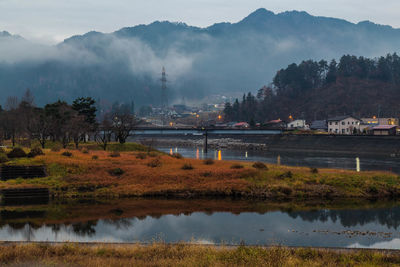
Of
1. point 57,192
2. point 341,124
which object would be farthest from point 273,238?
point 341,124

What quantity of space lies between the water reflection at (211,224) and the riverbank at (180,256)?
8.39 metres

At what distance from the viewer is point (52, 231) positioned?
3697cm

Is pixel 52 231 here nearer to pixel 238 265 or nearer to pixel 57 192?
pixel 57 192

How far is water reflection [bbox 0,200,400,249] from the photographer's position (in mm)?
34594

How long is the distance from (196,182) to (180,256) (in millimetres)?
33007

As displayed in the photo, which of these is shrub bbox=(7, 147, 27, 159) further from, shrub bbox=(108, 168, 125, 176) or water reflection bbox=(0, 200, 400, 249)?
water reflection bbox=(0, 200, 400, 249)

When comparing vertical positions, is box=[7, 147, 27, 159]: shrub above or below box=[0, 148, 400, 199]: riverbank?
above

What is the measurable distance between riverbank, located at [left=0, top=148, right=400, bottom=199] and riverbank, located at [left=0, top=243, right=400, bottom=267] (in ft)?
89.8

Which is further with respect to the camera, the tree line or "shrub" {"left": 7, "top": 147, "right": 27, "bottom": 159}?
the tree line

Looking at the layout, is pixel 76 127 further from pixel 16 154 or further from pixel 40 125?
pixel 16 154

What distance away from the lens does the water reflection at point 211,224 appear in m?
34.6

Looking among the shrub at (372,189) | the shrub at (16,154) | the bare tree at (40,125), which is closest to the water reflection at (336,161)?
the shrub at (372,189)

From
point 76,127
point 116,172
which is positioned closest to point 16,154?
point 116,172

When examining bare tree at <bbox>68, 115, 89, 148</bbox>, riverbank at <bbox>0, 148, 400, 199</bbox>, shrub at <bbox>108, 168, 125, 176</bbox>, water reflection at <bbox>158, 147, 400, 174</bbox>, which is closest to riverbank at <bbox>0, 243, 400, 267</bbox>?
riverbank at <bbox>0, 148, 400, 199</bbox>
